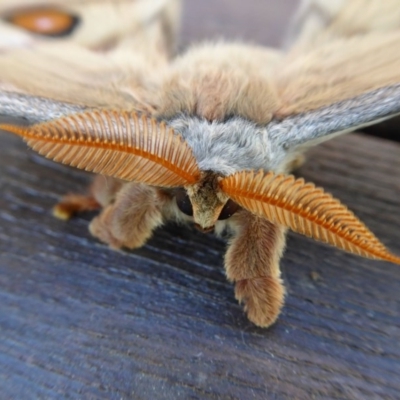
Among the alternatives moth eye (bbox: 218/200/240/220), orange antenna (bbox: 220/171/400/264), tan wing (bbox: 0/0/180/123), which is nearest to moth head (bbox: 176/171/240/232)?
moth eye (bbox: 218/200/240/220)

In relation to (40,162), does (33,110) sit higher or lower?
higher

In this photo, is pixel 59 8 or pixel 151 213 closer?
pixel 151 213

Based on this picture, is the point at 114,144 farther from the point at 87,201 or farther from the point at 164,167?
the point at 87,201

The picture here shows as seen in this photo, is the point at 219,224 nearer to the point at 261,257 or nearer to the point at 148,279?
the point at 261,257

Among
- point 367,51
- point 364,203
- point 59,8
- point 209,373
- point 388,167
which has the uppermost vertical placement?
point 367,51

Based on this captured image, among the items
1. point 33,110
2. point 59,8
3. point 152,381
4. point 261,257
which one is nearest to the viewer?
point 152,381

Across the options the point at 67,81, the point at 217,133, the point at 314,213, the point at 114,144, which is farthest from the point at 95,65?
the point at 314,213

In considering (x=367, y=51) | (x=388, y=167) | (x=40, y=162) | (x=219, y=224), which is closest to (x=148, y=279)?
(x=219, y=224)

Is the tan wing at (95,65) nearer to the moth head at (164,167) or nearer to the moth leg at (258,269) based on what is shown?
the moth head at (164,167)
